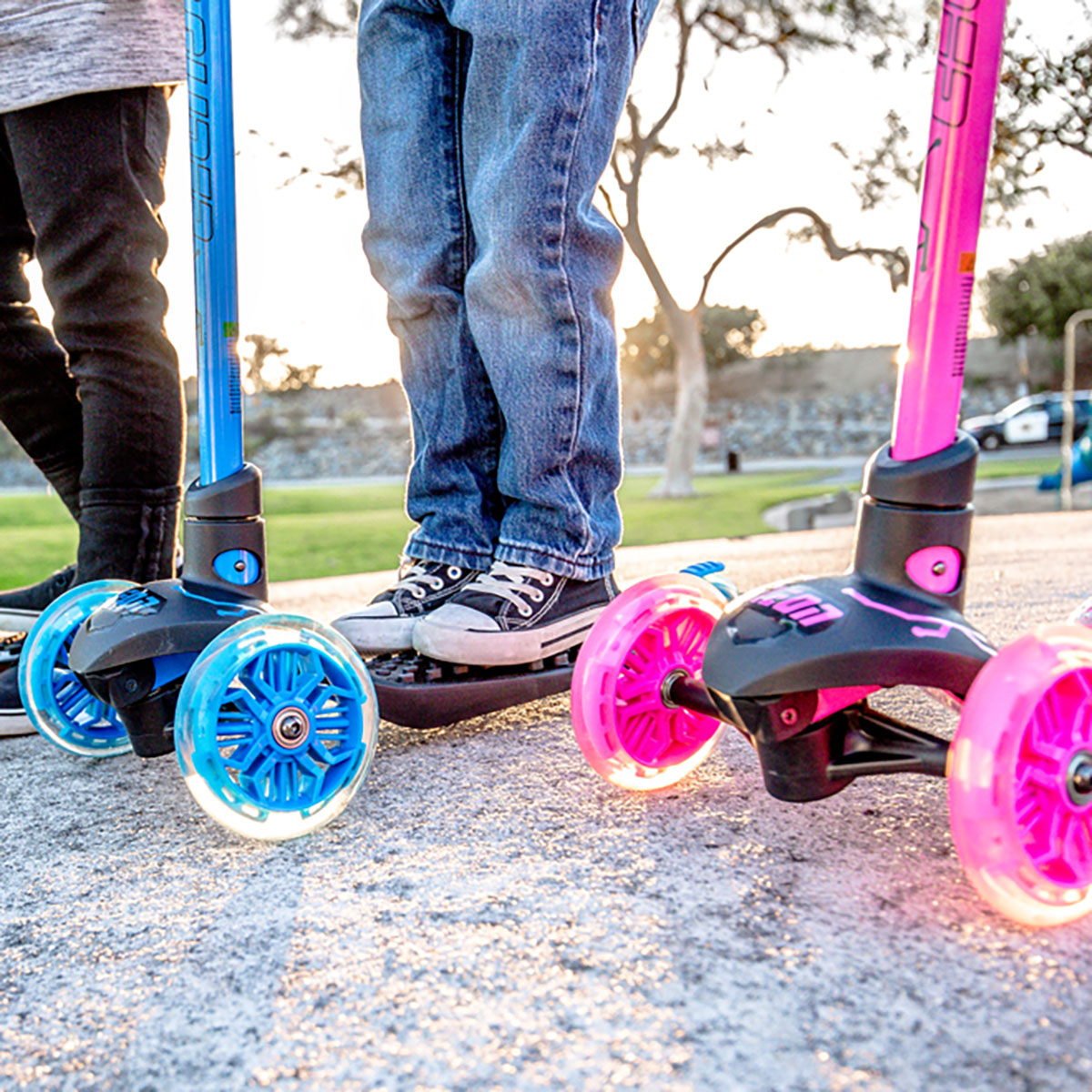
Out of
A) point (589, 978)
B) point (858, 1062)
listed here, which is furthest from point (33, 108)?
point (858, 1062)

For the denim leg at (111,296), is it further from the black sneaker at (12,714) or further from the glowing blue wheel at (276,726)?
the glowing blue wheel at (276,726)

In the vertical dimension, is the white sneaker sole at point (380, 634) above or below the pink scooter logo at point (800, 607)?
below

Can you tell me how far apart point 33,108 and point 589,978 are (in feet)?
4.04

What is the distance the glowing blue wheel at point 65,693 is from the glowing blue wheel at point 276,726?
1.06 ft

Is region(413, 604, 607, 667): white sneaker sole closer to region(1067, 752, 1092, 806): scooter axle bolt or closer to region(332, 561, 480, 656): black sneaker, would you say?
region(332, 561, 480, 656): black sneaker

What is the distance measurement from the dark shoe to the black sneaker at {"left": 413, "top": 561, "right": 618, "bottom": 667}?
0.51m

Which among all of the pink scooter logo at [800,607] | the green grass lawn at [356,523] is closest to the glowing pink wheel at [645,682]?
the pink scooter logo at [800,607]

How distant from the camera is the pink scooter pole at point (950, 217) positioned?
2.19ft

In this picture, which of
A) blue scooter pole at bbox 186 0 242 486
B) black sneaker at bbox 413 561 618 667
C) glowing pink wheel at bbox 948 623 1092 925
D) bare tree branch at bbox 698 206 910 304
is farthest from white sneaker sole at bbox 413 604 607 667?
bare tree branch at bbox 698 206 910 304

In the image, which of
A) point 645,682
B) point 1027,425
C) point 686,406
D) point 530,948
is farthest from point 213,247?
point 1027,425

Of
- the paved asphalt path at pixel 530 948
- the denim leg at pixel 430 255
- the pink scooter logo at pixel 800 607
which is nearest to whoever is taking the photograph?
the paved asphalt path at pixel 530 948

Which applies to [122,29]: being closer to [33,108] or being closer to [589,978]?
[33,108]

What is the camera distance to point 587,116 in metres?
1.05

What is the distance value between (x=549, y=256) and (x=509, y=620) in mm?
405
